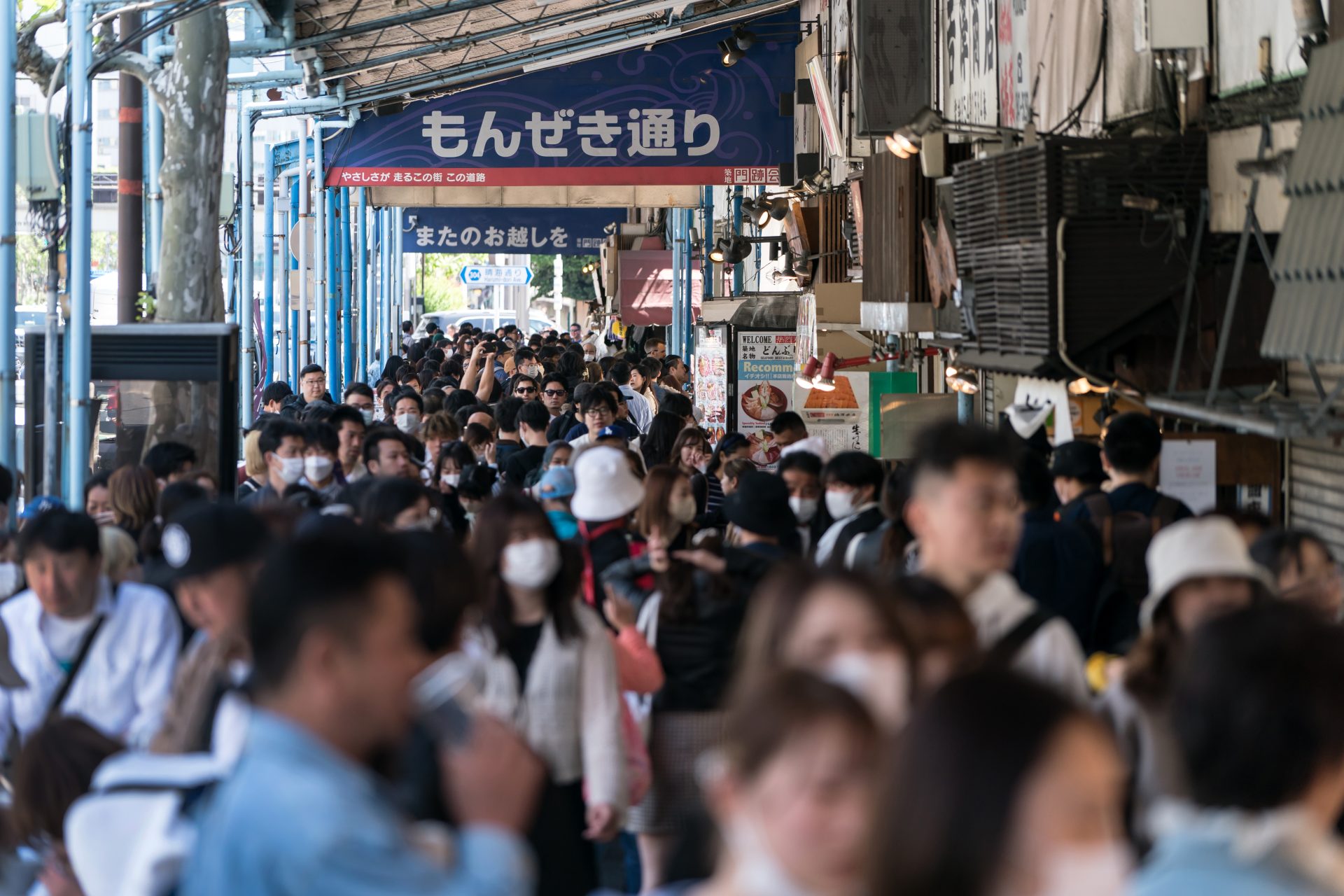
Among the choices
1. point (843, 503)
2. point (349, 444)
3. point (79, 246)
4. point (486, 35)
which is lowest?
point (843, 503)

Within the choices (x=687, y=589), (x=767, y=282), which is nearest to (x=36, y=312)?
(x=767, y=282)

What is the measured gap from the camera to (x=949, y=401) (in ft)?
41.8

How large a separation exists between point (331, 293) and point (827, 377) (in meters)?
11.9

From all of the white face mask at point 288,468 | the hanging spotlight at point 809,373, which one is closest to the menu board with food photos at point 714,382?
the hanging spotlight at point 809,373

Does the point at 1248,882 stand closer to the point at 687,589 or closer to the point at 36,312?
the point at 687,589

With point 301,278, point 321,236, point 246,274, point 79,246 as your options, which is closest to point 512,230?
point 321,236

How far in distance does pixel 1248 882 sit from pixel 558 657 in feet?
9.37

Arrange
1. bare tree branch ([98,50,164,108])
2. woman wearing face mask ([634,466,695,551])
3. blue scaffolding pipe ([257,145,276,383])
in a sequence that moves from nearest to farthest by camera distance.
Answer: woman wearing face mask ([634,466,695,551])
bare tree branch ([98,50,164,108])
blue scaffolding pipe ([257,145,276,383])

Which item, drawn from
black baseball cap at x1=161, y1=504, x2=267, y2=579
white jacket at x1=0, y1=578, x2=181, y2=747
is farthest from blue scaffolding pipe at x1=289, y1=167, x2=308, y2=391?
black baseball cap at x1=161, y1=504, x2=267, y2=579

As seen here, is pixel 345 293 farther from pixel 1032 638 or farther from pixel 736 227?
pixel 1032 638

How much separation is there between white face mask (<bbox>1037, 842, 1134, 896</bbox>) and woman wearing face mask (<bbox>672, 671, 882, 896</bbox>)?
0.91 ft

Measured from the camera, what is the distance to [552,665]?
199 inches

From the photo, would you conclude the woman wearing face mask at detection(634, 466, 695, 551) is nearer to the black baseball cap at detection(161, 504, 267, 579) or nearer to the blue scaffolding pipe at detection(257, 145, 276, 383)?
the black baseball cap at detection(161, 504, 267, 579)

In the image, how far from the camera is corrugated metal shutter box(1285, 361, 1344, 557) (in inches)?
300
